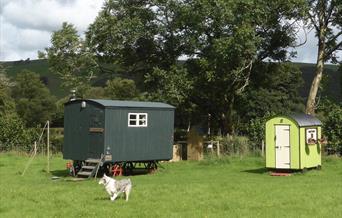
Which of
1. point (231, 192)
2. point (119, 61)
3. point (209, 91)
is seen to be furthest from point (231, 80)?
point (231, 192)

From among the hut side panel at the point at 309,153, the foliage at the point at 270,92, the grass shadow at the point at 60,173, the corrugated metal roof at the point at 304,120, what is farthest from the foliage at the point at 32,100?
the hut side panel at the point at 309,153

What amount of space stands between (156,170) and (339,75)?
2046cm

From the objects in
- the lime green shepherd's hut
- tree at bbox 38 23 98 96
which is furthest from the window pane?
tree at bbox 38 23 98 96

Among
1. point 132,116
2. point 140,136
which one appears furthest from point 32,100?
point 132,116

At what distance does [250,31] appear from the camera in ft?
97.2

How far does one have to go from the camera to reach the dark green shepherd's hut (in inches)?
877

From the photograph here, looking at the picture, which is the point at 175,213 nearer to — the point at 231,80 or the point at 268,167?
the point at 268,167

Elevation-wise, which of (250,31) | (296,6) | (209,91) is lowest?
(209,91)

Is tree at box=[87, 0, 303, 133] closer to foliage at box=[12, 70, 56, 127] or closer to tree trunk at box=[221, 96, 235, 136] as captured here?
tree trunk at box=[221, 96, 235, 136]

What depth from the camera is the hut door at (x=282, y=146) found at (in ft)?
69.7

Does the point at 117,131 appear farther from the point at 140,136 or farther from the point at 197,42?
the point at 197,42

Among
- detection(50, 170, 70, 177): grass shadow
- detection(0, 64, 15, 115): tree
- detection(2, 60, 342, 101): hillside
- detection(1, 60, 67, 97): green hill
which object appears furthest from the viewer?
detection(1, 60, 67, 97): green hill

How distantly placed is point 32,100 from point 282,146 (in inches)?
2665

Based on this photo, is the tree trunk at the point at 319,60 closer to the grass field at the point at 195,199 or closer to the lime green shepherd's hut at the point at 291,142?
the lime green shepherd's hut at the point at 291,142
